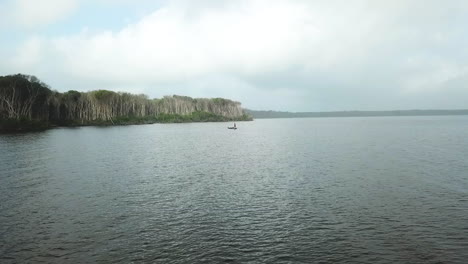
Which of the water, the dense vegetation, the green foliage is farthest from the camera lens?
the green foliage

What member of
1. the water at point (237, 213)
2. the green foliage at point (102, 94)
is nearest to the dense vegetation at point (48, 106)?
the green foliage at point (102, 94)

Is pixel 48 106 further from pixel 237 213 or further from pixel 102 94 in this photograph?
pixel 237 213

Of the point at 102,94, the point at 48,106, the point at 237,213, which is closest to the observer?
the point at 237,213

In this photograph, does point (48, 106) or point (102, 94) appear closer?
point (48, 106)

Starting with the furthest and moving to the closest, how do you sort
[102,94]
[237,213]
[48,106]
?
1. [102,94]
2. [48,106]
3. [237,213]

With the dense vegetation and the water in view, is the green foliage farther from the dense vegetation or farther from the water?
the water

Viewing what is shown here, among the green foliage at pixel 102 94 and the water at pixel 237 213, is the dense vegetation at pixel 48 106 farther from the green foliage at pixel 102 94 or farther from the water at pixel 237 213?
the water at pixel 237 213

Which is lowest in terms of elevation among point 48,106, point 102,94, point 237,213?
point 237,213

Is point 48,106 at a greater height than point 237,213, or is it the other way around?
point 48,106

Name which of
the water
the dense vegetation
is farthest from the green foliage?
the water

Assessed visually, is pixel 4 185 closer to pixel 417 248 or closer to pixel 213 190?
pixel 213 190

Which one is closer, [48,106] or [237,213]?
[237,213]

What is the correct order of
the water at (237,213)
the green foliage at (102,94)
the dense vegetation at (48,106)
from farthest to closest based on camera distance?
the green foliage at (102,94) → the dense vegetation at (48,106) → the water at (237,213)

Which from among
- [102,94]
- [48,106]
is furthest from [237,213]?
[102,94]
